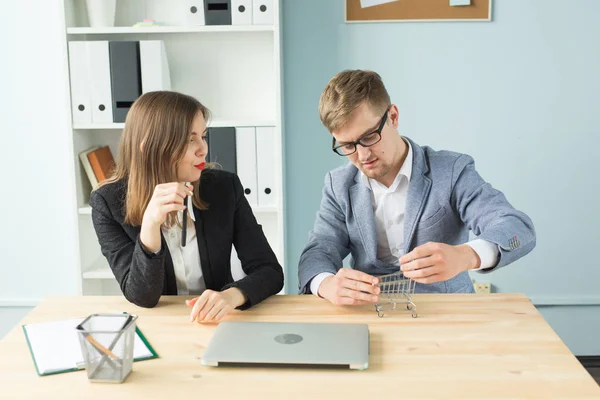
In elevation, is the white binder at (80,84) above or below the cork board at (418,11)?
below

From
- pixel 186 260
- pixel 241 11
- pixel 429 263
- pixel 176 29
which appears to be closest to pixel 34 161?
pixel 176 29

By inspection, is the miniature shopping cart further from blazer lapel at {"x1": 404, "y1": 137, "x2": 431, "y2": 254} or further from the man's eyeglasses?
the man's eyeglasses

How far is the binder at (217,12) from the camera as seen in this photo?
2590 millimetres

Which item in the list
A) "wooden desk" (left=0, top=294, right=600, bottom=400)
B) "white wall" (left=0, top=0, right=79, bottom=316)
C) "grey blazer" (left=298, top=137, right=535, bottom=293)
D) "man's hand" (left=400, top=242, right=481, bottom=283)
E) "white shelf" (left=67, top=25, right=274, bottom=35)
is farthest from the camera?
"white wall" (left=0, top=0, right=79, bottom=316)

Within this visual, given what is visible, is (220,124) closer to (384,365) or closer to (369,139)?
(369,139)

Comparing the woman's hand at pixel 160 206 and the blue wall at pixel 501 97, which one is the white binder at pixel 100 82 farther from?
the woman's hand at pixel 160 206

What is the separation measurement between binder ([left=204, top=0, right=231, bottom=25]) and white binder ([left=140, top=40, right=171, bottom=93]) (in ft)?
0.68

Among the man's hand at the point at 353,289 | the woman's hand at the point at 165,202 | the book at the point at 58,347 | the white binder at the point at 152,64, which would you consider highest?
the white binder at the point at 152,64

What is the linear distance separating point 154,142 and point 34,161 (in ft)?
4.92

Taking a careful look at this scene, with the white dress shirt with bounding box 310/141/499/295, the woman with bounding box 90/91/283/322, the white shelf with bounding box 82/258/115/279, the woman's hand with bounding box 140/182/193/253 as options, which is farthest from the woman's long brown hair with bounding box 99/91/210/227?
the white shelf with bounding box 82/258/115/279

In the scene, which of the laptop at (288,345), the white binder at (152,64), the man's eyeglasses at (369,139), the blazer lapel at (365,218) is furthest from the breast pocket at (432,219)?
the white binder at (152,64)

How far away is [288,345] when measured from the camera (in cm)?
136

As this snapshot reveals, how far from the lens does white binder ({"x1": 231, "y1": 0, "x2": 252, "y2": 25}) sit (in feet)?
8.42

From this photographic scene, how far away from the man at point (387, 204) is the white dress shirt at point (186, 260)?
0.30 m
